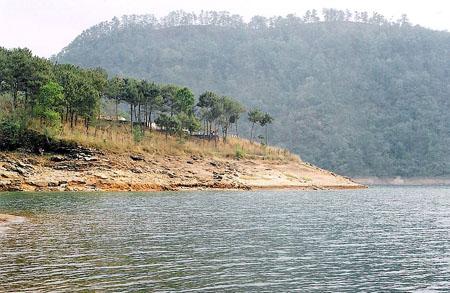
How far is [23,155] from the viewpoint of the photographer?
80.6 metres

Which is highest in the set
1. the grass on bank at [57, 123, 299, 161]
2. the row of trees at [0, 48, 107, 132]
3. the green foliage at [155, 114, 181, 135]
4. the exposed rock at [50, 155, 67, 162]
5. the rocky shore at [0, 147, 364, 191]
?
the row of trees at [0, 48, 107, 132]

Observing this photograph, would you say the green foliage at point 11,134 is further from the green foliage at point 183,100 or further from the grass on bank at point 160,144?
the green foliage at point 183,100

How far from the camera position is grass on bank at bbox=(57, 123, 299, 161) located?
8925 cm

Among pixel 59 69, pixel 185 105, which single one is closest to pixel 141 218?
pixel 59 69

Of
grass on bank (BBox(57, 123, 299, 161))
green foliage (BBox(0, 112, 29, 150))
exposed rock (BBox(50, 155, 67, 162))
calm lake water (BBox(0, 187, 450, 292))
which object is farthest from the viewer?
grass on bank (BBox(57, 123, 299, 161))

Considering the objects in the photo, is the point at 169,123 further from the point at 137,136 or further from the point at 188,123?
the point at 137,136

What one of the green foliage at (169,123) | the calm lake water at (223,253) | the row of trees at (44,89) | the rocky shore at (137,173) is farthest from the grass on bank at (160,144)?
the calm lake water at (223,253)

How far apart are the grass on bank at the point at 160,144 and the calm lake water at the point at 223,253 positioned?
1861 inches

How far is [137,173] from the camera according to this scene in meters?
85.3

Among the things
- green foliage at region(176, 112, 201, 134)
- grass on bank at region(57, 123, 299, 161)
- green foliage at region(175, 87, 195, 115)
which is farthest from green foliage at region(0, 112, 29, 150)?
green foliage at region(175, 87, 195, 115)

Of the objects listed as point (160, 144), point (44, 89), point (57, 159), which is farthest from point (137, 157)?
point (44, 89)

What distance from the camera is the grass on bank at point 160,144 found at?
89.2 m

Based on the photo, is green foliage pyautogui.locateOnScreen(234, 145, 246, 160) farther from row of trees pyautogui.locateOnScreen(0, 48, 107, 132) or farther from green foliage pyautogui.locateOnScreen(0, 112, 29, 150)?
green foliage pyautogui.locateOnScreen(0, 112, 29, 150)

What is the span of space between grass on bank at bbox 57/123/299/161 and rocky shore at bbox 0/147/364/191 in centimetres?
235
